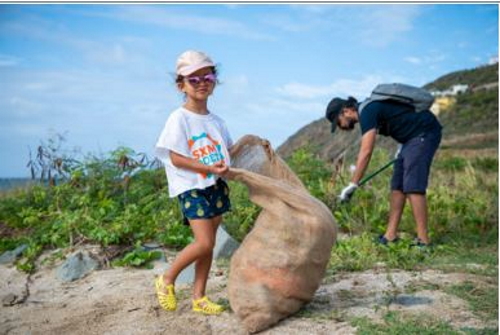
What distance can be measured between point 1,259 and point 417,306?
12.2 feet

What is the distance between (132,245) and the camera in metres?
4.93

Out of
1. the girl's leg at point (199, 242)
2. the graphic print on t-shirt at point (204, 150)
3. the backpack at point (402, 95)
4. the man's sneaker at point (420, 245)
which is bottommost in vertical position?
the man's sneaker at point (420, 245)

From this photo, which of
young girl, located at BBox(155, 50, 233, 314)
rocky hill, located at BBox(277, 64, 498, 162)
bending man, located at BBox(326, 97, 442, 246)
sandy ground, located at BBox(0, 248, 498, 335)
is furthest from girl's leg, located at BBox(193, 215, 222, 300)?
rocky hill, located at BBox(277, 64, 498, 162)

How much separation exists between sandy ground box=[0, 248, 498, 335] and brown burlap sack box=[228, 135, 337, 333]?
0.12 meters

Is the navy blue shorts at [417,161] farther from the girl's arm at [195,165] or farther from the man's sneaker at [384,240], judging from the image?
the girl's arm at [195,165]

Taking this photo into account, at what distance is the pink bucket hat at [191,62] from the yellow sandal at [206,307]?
130 centimetres

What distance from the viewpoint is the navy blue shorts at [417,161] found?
504 cm

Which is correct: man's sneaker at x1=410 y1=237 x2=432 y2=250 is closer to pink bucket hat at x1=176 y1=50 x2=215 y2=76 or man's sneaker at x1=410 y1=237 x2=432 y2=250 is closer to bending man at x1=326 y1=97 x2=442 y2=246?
bending man at x1=326 y1=97 x2=442 y2=246

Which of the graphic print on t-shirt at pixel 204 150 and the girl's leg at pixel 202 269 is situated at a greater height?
the graphic print on t-shirt at pixel 204 150

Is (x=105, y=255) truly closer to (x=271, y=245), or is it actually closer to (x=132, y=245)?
(x=132, y=245)

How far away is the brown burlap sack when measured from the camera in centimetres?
296

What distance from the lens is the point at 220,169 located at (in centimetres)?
298

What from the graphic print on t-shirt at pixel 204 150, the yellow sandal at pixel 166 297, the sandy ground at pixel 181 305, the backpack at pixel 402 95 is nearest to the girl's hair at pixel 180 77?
the graphic print on t-shirt at pixel 204 150

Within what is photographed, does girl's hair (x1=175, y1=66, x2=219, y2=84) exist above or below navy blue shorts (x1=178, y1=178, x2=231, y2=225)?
above
